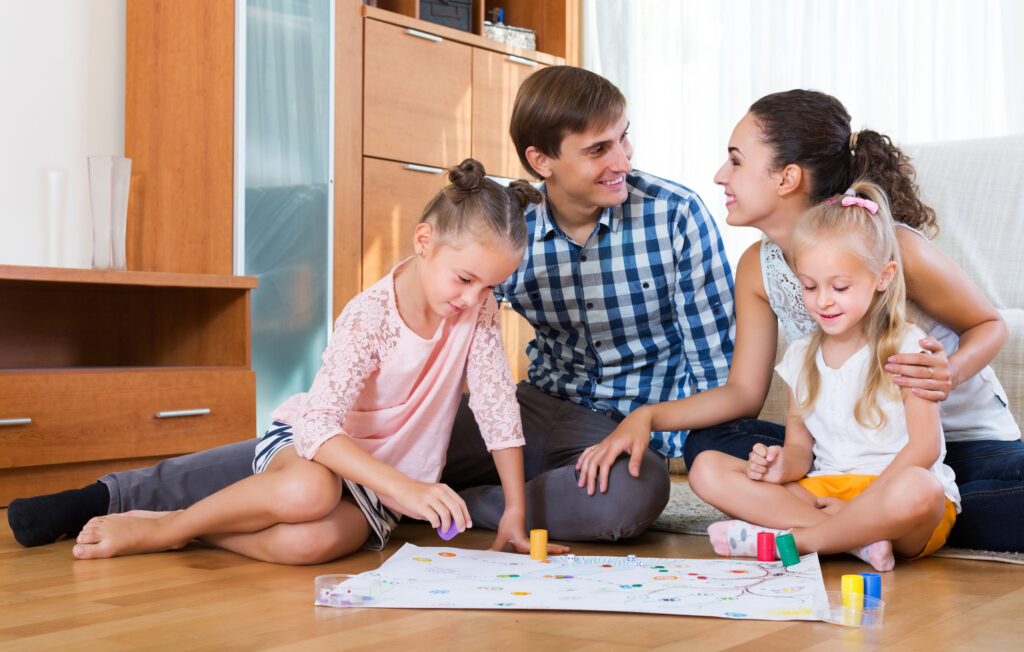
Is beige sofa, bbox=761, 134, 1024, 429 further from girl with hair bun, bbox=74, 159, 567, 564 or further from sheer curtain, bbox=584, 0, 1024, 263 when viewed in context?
girl with hair bun, bbox=74, 159, 567, 564

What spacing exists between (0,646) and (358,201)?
6.73ft

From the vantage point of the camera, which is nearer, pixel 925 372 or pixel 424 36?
pixel 925 372

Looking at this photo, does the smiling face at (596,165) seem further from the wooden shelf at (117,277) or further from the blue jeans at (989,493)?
the wooden shelf at (117,277)

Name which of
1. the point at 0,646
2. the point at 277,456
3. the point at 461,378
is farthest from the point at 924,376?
the point at 0,646

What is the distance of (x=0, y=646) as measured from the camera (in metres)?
0.95

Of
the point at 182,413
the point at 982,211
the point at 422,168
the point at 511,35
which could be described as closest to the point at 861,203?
the point at 982,211

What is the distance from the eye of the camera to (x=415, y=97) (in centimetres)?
303

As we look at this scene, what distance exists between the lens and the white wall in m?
2.54

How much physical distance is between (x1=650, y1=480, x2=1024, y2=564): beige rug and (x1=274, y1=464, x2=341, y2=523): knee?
62cm

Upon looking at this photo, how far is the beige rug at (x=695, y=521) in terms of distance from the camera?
4.54ft

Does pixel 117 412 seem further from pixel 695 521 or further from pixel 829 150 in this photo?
pixel 829 150

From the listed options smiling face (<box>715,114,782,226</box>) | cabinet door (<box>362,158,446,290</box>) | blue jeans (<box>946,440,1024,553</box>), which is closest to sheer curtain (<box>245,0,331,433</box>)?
cabinet door (<box>362,158,446,290</box>)

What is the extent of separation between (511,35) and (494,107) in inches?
12.9

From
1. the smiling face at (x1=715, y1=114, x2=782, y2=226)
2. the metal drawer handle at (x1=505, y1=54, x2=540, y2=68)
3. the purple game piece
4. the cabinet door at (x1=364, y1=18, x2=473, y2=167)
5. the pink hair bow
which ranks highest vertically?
the metal drawer handle at (x1=505, y1=54, x2=540, y2=68)
